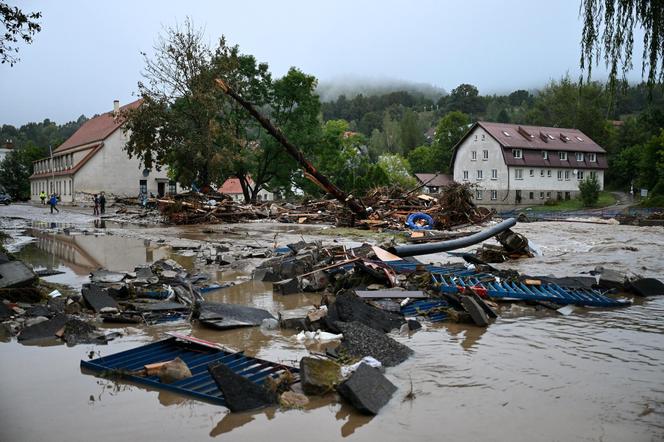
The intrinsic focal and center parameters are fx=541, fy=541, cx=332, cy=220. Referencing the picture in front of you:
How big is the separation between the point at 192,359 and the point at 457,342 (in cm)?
305

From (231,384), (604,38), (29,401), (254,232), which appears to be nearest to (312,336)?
(231,384)

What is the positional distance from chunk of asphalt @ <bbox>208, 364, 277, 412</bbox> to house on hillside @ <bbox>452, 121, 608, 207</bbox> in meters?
57.0

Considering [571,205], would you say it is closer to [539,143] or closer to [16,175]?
[539,143]

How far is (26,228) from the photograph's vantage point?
82.7ft

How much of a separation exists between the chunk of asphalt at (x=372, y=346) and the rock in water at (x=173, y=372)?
170cm

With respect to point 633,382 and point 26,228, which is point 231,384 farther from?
point 26,228

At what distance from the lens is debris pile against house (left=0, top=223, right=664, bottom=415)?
4.66m

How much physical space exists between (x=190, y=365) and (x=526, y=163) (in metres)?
59.5

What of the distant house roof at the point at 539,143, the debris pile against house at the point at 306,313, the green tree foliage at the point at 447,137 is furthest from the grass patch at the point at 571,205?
the debris pile against house at the point at 306,313

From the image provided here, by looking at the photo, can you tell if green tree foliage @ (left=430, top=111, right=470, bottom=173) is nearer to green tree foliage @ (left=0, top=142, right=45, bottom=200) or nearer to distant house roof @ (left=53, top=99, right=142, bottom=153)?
distant house roof @ (left=53, top=99, right=142, bottom=153)

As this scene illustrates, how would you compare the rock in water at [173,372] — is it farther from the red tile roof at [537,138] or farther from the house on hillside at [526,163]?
the red tile roof at [537,138]

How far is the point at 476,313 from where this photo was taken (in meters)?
7.20

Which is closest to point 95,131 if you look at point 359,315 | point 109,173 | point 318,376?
point 109,173

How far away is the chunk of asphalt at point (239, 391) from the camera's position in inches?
169
